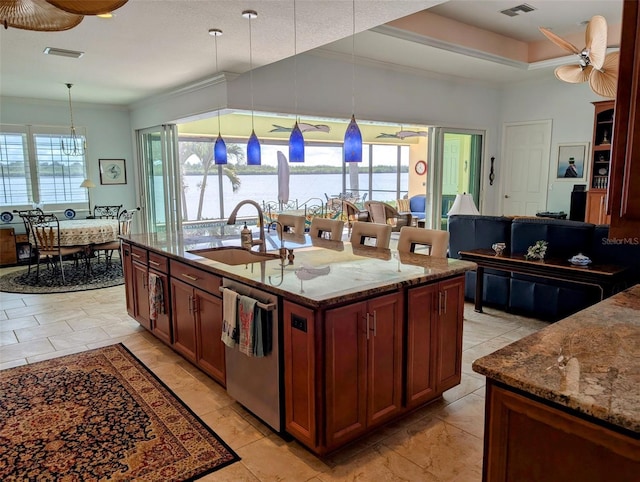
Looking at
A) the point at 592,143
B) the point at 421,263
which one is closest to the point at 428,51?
the point at 592,143

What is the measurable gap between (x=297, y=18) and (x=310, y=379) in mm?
2833

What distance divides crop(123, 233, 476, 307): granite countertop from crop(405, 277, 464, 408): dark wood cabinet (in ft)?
0.35

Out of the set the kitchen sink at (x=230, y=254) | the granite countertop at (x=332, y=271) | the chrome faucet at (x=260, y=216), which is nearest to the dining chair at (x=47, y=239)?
the granite countertop at (x=332, y=271)

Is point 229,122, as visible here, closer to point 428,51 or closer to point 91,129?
point 91,129

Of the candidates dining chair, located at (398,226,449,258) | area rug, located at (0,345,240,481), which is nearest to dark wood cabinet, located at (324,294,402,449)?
area rug, located at (0,345,240,481)

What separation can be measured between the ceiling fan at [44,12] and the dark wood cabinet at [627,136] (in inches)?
72.7

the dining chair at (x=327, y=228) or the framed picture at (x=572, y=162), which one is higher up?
the framed picture at (x=572, y=162)

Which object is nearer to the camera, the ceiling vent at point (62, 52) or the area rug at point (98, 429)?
the area rug at point (98, 429)

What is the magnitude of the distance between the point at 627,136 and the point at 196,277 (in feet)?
8.63

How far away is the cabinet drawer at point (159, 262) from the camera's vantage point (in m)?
3.50

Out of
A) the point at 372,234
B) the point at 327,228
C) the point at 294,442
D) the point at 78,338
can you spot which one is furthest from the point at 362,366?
the point at 78,338

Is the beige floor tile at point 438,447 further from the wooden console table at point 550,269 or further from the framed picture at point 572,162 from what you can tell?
the framed picture at point 572,162

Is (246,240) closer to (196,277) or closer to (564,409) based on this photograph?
(196,277)

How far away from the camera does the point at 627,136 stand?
0.96 meters
